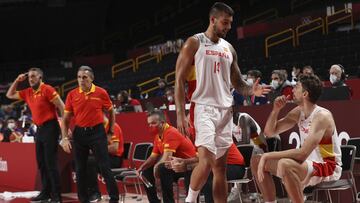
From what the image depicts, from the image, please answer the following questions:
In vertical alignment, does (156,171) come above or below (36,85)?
below

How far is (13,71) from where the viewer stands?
29.8 m

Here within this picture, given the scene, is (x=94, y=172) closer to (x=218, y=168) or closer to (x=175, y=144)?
(x=175, y=144)

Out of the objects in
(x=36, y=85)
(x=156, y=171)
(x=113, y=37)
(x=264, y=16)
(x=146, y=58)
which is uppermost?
(x=113, y=37)

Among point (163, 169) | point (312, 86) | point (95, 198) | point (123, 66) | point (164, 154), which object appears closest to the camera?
point (312, 86)

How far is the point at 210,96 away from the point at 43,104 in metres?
4.15

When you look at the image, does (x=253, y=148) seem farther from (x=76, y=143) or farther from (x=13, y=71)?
(x=13, y=71)

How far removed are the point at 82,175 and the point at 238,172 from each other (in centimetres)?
226

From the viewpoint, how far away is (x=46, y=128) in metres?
9.73

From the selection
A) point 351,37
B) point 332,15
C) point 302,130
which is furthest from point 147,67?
point 302,130

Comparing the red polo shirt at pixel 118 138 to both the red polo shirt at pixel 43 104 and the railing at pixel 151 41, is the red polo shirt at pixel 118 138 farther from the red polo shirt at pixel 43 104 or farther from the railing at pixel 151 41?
the railing at pixel 151 41

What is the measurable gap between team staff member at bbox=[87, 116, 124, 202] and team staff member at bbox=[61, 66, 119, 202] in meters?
0.93

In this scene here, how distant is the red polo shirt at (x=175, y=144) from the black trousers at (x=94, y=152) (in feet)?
2.44

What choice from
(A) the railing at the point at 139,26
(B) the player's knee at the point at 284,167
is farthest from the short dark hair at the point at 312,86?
(A) the railing at the point at 139,26

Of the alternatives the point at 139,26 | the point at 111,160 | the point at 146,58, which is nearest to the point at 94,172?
the point at 111,160
